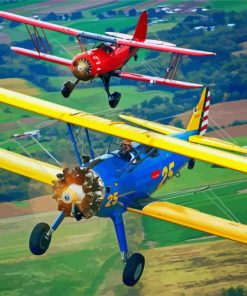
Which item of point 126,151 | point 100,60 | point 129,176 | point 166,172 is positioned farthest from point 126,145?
point 100,60

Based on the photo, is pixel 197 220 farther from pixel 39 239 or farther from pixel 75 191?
pixel 39 239

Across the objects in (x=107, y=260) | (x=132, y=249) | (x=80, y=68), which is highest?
(x=80, y=68)

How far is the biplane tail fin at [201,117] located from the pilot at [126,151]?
3259 mm

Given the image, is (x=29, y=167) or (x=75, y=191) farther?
(x=29, y=167)

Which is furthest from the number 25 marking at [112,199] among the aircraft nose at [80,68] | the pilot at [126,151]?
the aircraft nose at [80,68]

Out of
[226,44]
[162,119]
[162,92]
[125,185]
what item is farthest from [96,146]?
[125,185]

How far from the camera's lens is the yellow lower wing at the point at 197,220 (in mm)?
18375

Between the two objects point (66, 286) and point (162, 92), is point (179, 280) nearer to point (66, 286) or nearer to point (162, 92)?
point (66, 286)

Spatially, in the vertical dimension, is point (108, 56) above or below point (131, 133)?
below

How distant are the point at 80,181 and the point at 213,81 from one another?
72.0ft

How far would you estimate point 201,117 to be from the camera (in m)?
22.5

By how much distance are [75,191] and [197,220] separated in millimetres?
2228

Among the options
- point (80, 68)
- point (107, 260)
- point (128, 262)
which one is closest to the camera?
point (128, 262)

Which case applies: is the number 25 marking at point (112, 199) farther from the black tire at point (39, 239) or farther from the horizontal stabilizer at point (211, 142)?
the horizontal stabilizer at point (211, 142)
